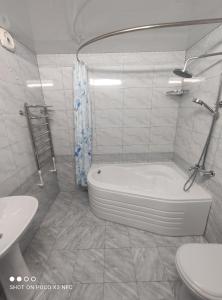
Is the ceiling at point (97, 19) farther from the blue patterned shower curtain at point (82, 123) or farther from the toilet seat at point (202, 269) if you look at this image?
the toilet seat at point (202, 269)

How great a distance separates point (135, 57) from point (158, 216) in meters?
2.01

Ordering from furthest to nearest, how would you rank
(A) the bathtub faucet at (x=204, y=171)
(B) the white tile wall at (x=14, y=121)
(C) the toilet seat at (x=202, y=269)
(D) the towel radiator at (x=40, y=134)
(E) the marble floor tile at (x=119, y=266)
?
(D) the towel radiator at (x=40, y=134), (A) the bathtub faucet at (x=204, y=171), (B) the white tile wall at (x=14, y=121), (E) the marble floor tile at (x=119, y=266), (C) the toilet seat at (x=202, y=269)

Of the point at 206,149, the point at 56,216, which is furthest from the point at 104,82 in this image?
the point at 56,216

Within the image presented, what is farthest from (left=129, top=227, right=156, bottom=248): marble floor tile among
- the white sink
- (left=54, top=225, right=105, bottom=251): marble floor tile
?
the white sink

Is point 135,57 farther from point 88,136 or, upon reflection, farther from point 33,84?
point 33,84

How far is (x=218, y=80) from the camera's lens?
1.38 meters

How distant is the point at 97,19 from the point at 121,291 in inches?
86.9

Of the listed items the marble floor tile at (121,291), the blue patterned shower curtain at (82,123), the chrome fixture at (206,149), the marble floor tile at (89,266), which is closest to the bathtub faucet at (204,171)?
the chrome fixture at (206,149)

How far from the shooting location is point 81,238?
161 cm

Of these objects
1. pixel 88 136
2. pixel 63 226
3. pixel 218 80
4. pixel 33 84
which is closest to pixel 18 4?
pixel 33 84

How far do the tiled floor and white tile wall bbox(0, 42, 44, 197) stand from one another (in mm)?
697

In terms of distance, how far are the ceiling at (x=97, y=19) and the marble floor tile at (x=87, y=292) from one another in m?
2.13

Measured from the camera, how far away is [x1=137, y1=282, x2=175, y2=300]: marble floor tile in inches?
43.3

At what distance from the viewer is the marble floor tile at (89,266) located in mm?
1230
